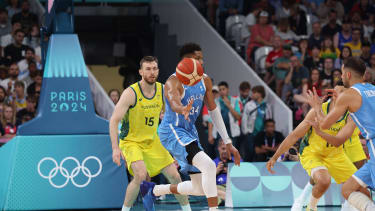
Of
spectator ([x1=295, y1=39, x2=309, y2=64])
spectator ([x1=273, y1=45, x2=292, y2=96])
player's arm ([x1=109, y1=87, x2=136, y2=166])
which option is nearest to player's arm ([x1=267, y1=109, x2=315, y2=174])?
player's arm ([x1=109, y1=87, x2=136, y2=166])

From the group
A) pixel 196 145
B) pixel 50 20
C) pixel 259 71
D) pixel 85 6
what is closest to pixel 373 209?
pixel 196 145

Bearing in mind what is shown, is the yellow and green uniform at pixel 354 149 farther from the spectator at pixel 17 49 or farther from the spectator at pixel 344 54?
the spectator at pixel 17 49

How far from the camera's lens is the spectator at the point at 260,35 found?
53.6 ft

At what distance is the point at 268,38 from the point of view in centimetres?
1658

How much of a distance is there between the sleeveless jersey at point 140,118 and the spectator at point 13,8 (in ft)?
28.7

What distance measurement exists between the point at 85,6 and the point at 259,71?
6406 mm

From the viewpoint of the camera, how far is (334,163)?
923 centimetres

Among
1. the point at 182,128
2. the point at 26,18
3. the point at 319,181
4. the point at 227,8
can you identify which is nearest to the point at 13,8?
the point at 26,18

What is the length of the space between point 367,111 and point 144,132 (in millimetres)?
3146

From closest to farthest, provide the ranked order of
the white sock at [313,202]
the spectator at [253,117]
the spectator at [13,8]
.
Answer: the white sock at [313,202]
the spectator at [253,117]
the spectator at [13,8]

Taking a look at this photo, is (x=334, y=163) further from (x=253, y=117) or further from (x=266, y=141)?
(x=253, y=117)

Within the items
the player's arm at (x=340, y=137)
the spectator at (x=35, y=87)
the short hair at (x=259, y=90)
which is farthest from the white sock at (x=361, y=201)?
the spectator at (x=35, y=87)

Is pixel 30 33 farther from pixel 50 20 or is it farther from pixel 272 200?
pixel 272 200

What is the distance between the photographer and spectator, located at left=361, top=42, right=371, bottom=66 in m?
16.5
